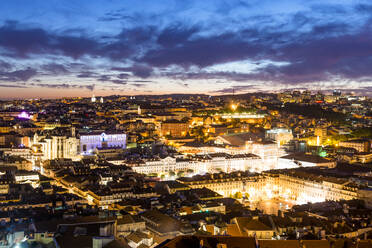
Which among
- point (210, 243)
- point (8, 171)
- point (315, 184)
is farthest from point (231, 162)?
point (210, 243)

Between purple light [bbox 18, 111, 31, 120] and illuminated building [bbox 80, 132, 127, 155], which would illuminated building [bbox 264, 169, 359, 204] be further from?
purple light [bbox 18, 111, 31, 120]

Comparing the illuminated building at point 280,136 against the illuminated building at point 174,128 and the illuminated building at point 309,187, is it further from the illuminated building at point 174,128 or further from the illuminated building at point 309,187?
the illuminated building at point 309,187

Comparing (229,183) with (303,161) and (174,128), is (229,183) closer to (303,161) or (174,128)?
(303,161)

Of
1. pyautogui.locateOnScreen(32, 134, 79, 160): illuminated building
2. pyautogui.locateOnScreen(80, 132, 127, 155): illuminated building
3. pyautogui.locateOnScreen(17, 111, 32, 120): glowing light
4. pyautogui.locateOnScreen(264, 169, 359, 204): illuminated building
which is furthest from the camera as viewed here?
pyautogui.locateOnScreen(17, 111, 32, 120): glowing light

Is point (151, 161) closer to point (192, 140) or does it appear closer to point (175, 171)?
point (175, 171)

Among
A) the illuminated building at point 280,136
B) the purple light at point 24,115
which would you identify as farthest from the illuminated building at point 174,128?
the purple light at point 24,115

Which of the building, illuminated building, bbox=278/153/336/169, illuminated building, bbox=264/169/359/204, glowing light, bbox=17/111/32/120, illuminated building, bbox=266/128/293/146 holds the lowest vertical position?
illuminated building, bbox=264/169/359/204

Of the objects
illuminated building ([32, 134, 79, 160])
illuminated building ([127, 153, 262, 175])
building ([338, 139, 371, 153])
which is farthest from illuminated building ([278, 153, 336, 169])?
illuminated building ([32, 134, 79, 160])

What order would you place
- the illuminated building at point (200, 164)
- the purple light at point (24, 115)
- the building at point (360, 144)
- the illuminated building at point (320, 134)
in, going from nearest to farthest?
the illuminated building at point (200, 164) < the building at point (360, 144) < the illuminated building at point (320, 134) < the purple light at point (24, 115)
